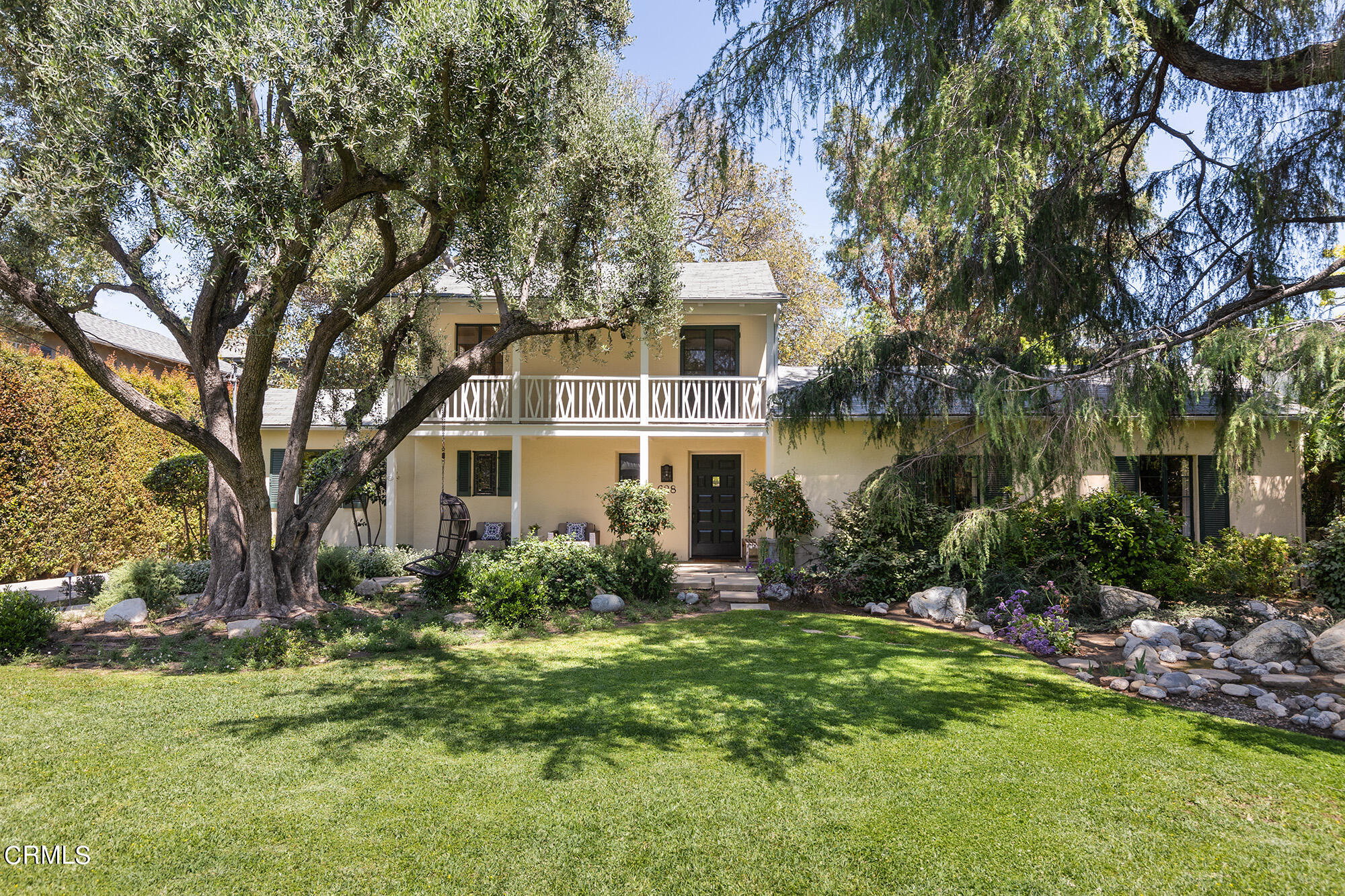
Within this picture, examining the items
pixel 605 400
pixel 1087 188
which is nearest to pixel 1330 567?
pixel 1087 188

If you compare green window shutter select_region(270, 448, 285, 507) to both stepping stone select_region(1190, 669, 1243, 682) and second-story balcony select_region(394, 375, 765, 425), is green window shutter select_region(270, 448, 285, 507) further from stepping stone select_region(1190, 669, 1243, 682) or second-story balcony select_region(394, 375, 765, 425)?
stepping stone select_region(1190, 669, 1243, 682)

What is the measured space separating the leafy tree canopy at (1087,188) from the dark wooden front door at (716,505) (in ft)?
19.7

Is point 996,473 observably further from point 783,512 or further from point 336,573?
point 336,573

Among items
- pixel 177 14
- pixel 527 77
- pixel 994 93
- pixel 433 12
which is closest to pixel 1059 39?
pixel 994 93

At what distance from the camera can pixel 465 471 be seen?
48.3 feet

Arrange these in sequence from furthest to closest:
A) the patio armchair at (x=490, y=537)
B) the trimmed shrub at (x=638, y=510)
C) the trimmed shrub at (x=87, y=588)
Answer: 1. the patio armchair at (x=490, y=537)
2. the trimmed shrub at (x=638, y=510)
3. the trimmed shrub at (x=87, y=588)

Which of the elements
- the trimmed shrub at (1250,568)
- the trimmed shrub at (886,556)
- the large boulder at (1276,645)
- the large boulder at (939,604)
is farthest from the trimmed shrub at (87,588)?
the trimmed shrub at (1250,568)

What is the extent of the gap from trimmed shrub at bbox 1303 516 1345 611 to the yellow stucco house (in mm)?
2388

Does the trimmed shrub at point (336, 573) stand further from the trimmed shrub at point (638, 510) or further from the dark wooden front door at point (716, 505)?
the dark wooden front door at point (716, 505)

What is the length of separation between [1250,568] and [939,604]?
5.05 m

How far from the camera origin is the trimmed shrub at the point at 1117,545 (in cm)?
934

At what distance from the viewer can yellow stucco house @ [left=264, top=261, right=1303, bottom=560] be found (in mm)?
11438

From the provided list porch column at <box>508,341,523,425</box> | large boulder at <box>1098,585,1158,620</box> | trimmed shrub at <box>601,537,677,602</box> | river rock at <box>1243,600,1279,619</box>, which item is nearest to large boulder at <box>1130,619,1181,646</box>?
large boulder at <box>1098,585,1158,620</box>

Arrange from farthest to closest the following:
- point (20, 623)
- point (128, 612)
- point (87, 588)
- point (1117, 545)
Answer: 1. point (87, 588)
2. point (1117, 545)
3. point (128, 612)
4. point (20, 623)
